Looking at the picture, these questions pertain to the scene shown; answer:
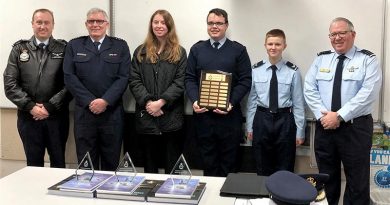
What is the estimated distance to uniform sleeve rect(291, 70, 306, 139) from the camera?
3.37 meters

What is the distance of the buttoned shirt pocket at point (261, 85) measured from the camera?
3396 mm

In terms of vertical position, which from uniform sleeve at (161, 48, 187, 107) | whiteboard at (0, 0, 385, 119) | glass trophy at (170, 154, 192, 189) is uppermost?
whiteboard at (0, 0, 385, 119)

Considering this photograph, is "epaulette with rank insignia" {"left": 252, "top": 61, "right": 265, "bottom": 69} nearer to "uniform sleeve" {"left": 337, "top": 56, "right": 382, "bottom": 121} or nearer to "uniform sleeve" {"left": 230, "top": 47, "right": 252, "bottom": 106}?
"uniform sleeve" {"left": 230, "top": 47, "right": 252, "bottom": 106}

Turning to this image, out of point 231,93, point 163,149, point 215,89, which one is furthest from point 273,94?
point 163,149

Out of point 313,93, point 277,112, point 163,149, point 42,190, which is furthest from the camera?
point 163,149

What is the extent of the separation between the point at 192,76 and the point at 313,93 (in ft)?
3.21

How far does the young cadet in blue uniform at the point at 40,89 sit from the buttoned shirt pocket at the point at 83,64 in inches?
8.2

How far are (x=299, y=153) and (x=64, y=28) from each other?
244 centimetres

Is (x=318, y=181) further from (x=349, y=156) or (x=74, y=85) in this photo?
(x=74, y=85)

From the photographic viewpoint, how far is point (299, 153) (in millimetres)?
3652

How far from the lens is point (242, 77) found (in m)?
3.42

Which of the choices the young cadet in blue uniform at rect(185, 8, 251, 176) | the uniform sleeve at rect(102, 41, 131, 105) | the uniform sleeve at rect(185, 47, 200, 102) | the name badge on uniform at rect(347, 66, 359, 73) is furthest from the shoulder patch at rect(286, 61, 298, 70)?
the uniform sleeve at rect(102, 41, 131, 105)

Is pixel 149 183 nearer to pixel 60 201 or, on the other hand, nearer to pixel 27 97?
pixel 60 201

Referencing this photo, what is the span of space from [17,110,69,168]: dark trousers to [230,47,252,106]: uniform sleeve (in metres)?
1.52
